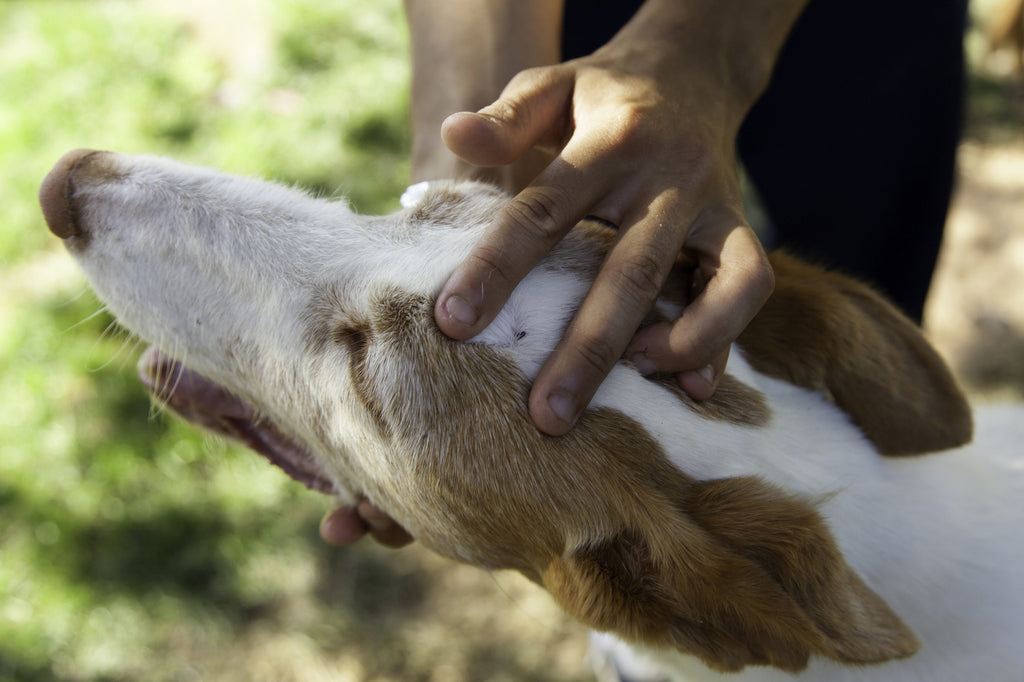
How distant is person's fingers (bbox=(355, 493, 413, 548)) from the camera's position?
220 cm

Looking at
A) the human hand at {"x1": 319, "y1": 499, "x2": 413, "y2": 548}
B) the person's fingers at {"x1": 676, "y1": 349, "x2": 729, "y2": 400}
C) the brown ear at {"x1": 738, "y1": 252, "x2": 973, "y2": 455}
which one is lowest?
the human hand at {"x1": 319, "y1": 499, "x2": 413, "y2": 548}

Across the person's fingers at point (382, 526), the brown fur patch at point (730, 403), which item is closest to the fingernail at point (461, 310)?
the brown fur patch at point (730, 403)

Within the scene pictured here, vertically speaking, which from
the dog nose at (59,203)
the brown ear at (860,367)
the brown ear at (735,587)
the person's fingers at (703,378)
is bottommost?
the brown ear at (735,587)

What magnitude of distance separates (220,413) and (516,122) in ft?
3.90

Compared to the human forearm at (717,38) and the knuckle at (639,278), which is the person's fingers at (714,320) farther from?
the human forearm at (717,38)

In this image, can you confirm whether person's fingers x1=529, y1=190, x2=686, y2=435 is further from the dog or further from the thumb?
the thumb

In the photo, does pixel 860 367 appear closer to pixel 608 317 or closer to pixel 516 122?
pixel 608 317

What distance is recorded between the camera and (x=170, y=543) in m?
3.54

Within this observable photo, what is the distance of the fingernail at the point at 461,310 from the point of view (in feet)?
5.46

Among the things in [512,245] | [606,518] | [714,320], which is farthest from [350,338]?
[714,320]

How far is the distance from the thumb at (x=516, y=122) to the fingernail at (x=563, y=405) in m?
0.53

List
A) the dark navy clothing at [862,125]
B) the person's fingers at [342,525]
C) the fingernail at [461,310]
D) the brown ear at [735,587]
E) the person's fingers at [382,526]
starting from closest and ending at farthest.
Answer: the brown ear at [735,587] → the fingernail at [461,310] → the person's fingers at [382,526] → the person's fingers at [342,525] → the dark navy clothing at [862,125]

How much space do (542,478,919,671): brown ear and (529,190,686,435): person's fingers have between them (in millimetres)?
337

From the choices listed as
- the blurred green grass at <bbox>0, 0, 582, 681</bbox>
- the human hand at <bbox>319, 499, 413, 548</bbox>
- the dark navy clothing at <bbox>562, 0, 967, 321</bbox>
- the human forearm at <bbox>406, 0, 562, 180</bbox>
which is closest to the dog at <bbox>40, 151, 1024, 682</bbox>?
the human hand at <bbox>319, 499, 413, 548</bbox>
